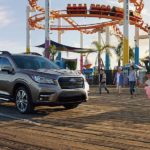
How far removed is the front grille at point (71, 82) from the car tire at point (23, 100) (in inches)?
39.4

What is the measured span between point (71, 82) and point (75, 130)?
3021mm

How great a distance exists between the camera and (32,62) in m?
12.8

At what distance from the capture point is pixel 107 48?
50.3 metres

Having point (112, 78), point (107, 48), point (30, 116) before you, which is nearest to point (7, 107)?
point (30, 116)

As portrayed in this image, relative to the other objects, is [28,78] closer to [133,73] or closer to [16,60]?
[16,60]

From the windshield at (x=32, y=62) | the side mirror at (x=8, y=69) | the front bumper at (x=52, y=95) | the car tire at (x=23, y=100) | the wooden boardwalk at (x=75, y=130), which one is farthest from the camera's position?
the windshield at (x=32, y=62)

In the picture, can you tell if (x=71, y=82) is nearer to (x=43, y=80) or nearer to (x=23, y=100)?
(x=43, y=80)

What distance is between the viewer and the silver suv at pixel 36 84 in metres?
11.3

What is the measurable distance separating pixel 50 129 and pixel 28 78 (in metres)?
3.04

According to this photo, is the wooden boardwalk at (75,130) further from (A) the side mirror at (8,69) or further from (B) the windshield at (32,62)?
(B) the windshield at (32,62)

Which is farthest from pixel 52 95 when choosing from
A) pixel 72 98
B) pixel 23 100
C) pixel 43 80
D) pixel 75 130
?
pixel 75 130

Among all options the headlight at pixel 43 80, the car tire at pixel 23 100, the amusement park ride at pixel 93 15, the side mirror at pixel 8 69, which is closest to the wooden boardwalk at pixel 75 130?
the car tire at pixel 23 100

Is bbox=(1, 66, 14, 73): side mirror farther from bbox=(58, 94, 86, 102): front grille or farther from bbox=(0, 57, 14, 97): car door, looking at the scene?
bbox=(58, 94, 86, 102): front grille

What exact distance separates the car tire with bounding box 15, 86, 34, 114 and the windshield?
2.74 ft
